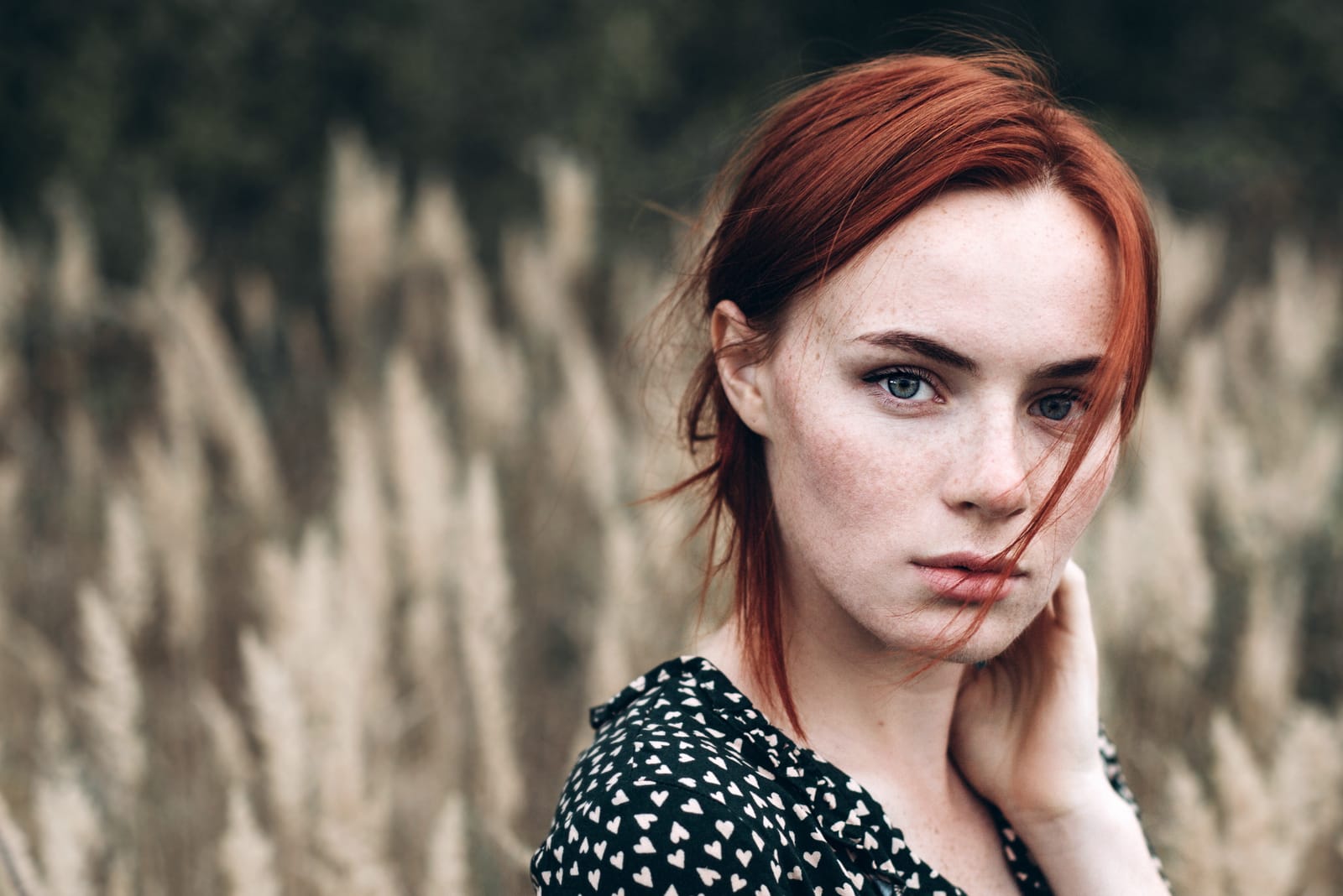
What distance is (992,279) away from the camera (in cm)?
101

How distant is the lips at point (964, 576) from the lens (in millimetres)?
1039

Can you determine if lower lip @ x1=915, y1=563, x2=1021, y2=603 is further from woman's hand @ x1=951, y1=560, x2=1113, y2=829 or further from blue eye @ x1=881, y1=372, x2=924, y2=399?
woman's hand @ x1=951, y1=560, x2=1113, y2=829

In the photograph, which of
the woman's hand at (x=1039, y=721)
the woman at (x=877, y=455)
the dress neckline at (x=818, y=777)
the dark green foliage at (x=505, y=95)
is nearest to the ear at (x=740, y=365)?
the woman at (x=877, y=455)

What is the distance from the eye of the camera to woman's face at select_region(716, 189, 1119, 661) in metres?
1.02

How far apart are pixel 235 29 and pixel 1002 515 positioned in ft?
15.1

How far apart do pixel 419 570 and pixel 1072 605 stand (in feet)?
4.97

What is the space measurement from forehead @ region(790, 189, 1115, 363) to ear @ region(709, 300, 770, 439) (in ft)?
0.45

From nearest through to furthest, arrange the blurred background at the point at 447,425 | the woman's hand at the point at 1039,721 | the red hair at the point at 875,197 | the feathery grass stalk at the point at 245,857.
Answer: the red hair at the point at 875,197
the woman's hand at the point at 1039,721
the feathery grass stalk at the point at 245,857
the blurred background at the point at 447,425

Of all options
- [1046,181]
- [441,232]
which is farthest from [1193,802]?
[441,232]

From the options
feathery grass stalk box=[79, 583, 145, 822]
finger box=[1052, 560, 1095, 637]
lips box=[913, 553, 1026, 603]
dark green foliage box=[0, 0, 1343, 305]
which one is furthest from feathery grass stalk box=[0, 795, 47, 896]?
dark green foliage box=[0, 0, 1343, 305]

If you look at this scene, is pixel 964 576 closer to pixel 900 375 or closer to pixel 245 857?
pixel 900 375

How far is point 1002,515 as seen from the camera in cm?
104

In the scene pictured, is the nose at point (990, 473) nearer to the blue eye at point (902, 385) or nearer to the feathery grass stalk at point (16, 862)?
the blue eye at point (902, 385)

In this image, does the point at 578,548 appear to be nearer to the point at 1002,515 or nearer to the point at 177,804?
the point at 177,804
